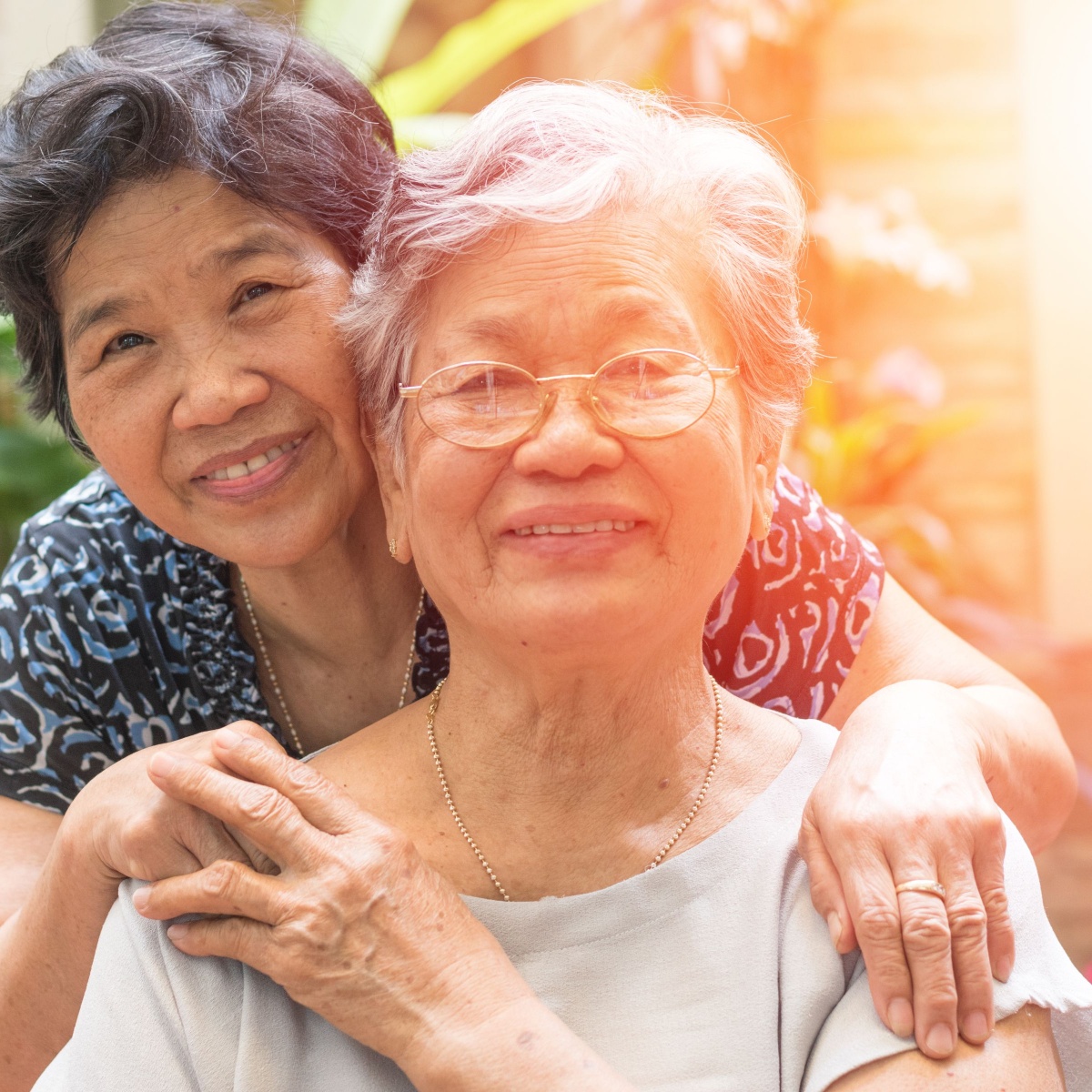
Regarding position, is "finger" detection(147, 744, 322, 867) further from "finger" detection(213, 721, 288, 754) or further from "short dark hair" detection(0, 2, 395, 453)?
"short dark hair" detection(0, 2, 395, 453)

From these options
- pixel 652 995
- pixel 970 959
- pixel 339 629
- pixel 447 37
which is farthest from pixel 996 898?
pixel 447 37

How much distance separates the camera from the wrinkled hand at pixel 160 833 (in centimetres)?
131

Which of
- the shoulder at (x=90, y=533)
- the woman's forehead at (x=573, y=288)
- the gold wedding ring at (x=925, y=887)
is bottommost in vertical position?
the gold wedding ring at (x=925, y=887)

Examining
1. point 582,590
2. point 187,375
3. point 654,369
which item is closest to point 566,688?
point 582,590

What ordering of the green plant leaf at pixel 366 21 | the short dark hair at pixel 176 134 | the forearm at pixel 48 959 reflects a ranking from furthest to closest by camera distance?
1. the green plant leaf at pixel 366 21
2. the short dark hair at pixel 176 134
3. the forearm at pixel 48 959

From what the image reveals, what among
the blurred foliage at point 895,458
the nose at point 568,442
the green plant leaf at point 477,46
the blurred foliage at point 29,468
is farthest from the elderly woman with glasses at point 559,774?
the green plant leaf at point 477,46

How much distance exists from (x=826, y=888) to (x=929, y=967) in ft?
0.46

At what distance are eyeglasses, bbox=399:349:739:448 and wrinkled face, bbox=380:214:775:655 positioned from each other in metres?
0.01

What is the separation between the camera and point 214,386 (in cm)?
155

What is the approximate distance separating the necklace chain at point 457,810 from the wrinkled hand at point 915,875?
0.14 m

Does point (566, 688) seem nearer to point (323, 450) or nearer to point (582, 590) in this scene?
point (582, 590)

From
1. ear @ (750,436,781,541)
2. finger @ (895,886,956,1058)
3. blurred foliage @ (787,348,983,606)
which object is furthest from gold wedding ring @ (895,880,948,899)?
blurred foliage @ (787,348,983,606)

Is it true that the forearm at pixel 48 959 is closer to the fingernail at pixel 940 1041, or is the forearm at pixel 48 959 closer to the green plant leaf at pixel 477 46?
the fingernail at pixel 940 1041

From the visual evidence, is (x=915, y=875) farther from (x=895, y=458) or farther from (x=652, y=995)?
(x=895, y=458)
